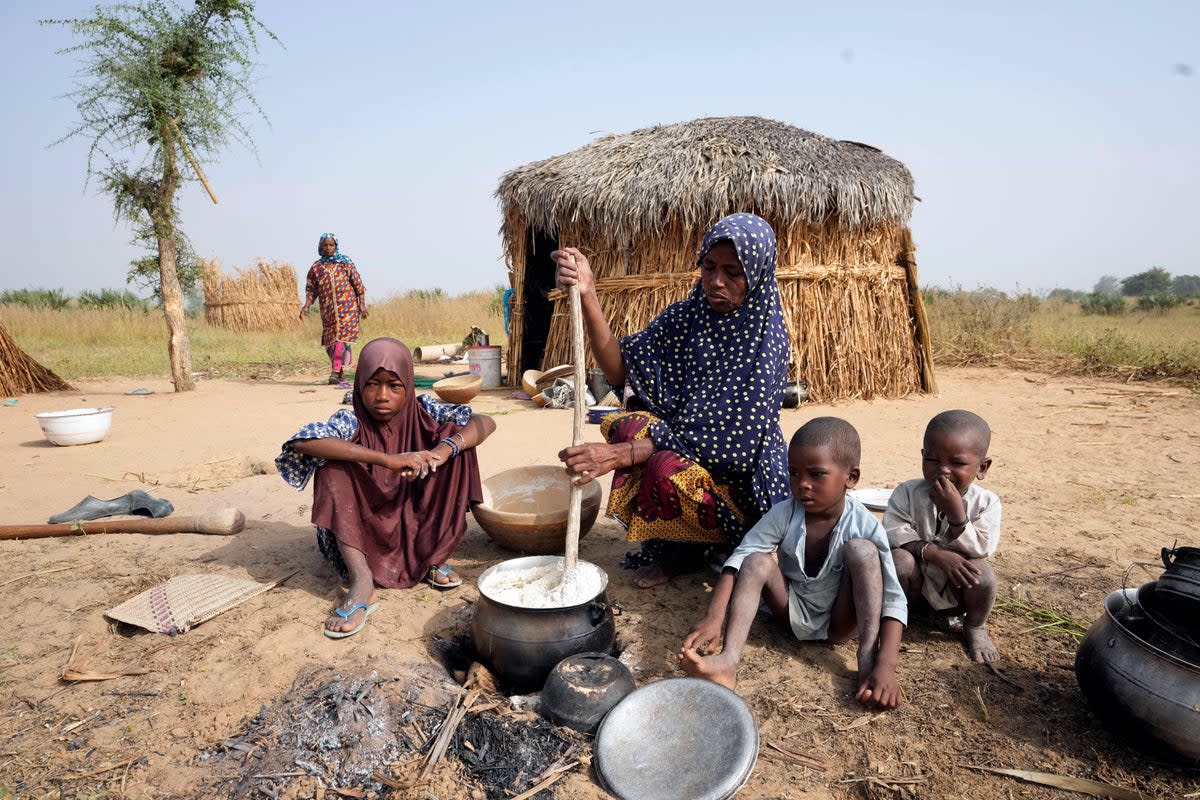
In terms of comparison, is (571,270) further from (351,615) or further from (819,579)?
(351,615)

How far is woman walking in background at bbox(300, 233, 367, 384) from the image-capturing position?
8.75 metres

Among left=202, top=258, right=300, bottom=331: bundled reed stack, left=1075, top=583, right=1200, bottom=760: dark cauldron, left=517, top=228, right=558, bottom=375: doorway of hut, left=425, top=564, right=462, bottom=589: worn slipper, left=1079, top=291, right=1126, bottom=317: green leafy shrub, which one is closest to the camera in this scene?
left=1075, top=583, right=1200, bottom=760: dark cauldron

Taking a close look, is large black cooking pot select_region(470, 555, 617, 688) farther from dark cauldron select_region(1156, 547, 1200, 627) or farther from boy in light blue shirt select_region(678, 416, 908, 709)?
dark cauldron select_region(1156, 547, 1200, 627)

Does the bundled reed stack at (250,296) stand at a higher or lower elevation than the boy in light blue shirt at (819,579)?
higher

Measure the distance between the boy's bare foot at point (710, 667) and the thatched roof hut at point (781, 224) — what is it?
208 inches

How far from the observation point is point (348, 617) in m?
2.45

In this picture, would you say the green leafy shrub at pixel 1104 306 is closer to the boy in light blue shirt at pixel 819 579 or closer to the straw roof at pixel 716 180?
the straw roof at pixel 716 180

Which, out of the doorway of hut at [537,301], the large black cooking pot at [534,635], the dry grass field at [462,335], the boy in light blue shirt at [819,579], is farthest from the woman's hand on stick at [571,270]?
the dry grass field at [462,335]

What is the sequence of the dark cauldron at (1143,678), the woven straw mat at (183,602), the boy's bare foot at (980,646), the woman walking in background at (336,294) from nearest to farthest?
the dark cauldron at (1143,678) < the boy's bare foot at (980,646) < the woven straw mat at (183,602) < the woman walking in background at (336,294)

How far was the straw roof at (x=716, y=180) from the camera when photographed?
6.59 m

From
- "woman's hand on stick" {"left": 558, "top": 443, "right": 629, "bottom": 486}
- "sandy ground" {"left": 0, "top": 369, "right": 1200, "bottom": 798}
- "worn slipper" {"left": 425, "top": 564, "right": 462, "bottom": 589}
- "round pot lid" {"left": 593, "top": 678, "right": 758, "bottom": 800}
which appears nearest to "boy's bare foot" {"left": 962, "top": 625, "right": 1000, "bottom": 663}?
"sandy ground" {"left": 0, "top": 369, "right": 1200, "bottom": 798}

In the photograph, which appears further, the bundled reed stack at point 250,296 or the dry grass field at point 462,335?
the bundled reed stack at point 250,296

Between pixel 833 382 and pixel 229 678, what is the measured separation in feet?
20.6

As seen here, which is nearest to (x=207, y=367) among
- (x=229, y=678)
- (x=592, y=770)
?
(x=229, y=678)
